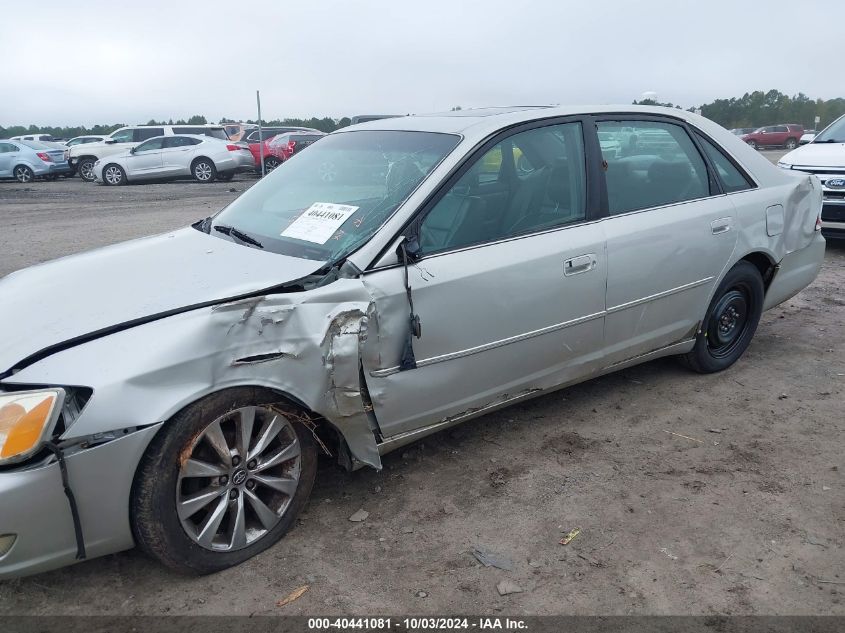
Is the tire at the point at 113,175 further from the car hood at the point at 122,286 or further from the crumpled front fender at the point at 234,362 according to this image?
the crumpled front fender at the point at 234,362

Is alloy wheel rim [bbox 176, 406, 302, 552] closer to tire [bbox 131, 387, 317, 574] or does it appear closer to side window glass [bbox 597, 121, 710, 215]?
tire [bbox 131, 387, 317, 574]

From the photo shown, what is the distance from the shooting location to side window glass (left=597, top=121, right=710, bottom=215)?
375cm

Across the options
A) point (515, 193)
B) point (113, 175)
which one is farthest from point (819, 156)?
point (113, 175)

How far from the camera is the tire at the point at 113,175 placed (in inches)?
786

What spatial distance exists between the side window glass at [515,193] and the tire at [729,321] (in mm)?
1283

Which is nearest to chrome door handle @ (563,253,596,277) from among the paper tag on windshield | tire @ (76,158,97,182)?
the paper tag on windshield

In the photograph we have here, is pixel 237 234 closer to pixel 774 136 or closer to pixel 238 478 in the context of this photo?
pixel 238 478

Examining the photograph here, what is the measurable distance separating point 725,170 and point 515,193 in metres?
1.61

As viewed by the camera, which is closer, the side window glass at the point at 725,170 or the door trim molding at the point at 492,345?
the door trim molding at the point at 492,345

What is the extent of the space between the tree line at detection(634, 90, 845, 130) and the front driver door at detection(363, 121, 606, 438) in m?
64.1

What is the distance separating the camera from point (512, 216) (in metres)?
3.38

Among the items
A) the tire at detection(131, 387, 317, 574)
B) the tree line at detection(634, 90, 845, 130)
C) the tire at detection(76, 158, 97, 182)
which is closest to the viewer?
the tire at detection(131, 387, 317, 574)

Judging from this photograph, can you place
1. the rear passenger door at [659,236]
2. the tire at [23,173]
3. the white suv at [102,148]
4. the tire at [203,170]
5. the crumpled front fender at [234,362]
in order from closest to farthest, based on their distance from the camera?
the crumpled front fender at [234,362] → the rear passenger door at [659,236] → the tire at [203,170] → the tire at [23,173] → the white suv at [102,148]

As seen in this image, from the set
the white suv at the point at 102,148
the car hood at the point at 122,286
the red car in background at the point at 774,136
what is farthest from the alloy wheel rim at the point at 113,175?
the red car in background at the point at 774,136
